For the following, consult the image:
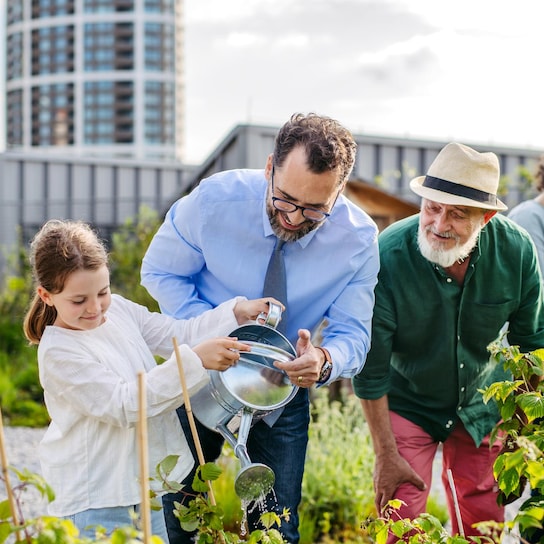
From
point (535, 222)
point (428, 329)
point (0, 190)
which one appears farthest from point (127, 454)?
point (0, 190)

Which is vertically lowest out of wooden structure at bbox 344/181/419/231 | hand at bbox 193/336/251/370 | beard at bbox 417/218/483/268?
wooden structure at bbox 344/181/419/231

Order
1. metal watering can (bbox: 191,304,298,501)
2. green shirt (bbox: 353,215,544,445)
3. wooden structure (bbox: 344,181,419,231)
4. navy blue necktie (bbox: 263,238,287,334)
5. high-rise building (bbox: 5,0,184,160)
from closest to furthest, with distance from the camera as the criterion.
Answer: metal watering can (bbox: 191,304,298,501) → navy blue necktie (bbox: 263,238,287,334) → green shirt (bbox: 353,215,544,445) → wooden structure (bbox: 344,181,419,231) → high-rise building (bbox: 5,0,184,160)

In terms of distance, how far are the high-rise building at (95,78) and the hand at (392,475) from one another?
67.6 m

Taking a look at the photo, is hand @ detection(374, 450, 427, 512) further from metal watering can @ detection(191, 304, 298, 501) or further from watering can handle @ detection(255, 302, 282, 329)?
watering can handle @ detection(255, 302, 282, 329)

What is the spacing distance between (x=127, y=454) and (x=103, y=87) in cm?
7108

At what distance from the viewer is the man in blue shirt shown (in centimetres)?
232

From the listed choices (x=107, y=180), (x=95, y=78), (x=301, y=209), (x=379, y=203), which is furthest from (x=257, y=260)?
(x=95, y=78)

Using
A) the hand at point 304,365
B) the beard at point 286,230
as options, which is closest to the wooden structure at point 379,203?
the beard at point 286,230

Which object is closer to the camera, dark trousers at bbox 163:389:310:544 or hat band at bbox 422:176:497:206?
dark trousers at bbox 163:389:310:544

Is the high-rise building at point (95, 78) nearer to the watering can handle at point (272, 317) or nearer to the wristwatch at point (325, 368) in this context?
the wristwatch at point (325, 368)

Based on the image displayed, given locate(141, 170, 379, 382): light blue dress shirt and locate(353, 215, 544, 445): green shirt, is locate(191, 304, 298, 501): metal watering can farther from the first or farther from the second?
locate(353, 215, 544, 445): green shirt

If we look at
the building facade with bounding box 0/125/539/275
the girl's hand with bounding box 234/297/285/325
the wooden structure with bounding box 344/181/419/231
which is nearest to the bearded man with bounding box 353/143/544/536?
the girl's hand with bounding box 234/297/285/325

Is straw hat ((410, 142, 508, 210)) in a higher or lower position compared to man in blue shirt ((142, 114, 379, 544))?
higher

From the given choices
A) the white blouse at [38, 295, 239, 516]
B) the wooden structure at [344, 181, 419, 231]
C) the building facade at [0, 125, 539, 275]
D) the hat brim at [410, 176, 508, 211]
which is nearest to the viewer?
the white blouse at [38, 295, 239, 516]
